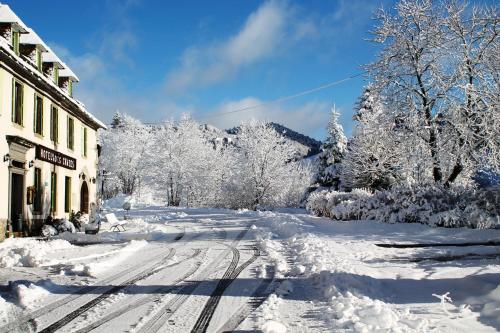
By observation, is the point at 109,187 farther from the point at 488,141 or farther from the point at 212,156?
the point at 488,141

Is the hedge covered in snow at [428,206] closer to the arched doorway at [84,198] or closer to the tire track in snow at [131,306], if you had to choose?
the tire track in snow at [131,306]

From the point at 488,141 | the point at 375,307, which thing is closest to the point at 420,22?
the point at 488,141

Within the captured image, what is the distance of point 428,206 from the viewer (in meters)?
17.1

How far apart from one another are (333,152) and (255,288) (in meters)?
38.8

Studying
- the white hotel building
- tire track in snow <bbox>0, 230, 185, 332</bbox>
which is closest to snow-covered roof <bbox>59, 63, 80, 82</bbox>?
the white hotel building

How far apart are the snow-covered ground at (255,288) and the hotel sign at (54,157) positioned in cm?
579

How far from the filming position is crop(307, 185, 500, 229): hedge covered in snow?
51.2 feet

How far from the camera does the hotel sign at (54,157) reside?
18.6m

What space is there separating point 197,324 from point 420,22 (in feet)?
66.4

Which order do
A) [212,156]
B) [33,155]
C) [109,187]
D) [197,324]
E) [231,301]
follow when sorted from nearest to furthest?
1. [197,324]
2. [231,301]
3. [33,155]
4. [212,156]
5. [109,187]

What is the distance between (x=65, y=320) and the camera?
5816 millimetres

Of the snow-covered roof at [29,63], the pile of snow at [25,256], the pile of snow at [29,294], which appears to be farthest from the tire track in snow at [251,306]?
the snow-covered roof at [29,63]

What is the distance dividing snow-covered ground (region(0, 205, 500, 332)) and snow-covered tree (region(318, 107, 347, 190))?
3035 cm

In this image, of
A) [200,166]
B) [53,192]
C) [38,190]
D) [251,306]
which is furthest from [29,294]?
[200,166]
